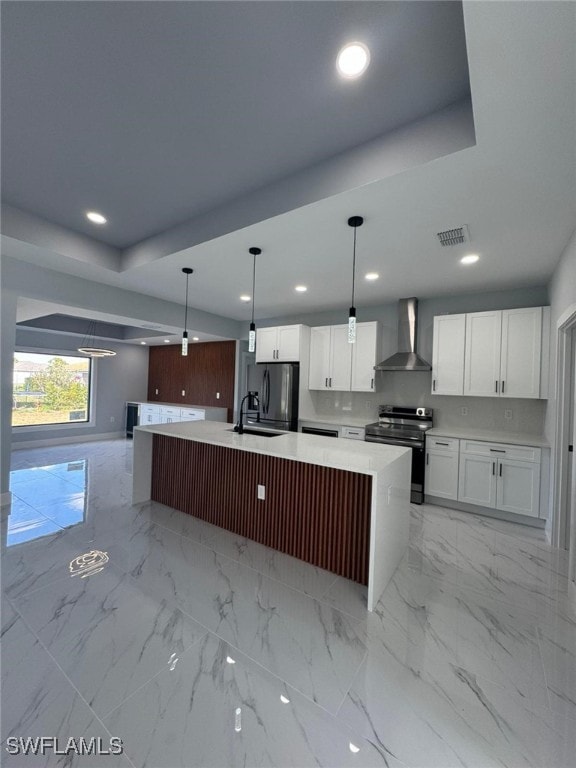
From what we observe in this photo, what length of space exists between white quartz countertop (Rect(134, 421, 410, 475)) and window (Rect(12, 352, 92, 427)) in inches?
191

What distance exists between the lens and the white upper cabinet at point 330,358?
189 inches

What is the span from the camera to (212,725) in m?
1.28

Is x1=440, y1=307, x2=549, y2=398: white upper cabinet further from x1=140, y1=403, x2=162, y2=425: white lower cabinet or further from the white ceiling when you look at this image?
x1=140, y1=403, x2=162, y2=425: white lower cabinet

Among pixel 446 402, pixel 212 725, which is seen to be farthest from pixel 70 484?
pixel 446 402

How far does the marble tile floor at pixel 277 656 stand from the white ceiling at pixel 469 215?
2.64 meters

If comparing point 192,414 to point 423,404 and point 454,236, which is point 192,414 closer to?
point 423,404

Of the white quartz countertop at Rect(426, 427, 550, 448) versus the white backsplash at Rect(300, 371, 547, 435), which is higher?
the white backsplash at Rect(300, 371, 547, 435)

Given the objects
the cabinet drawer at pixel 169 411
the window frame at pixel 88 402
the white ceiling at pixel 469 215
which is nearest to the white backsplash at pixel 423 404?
the white ceiling at pixel 469 215

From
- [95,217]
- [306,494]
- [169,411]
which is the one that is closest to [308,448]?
[306,494]

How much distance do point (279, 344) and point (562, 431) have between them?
11.9 feet

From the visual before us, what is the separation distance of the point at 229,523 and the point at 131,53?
3.25 meters

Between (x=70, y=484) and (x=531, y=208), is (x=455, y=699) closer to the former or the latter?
(x=531, y=208)

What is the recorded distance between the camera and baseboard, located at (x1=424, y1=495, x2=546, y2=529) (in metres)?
3.28

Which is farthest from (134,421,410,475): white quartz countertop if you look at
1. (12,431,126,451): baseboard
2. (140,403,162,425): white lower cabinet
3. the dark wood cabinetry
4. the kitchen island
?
(12,431,126,451): baseboard
